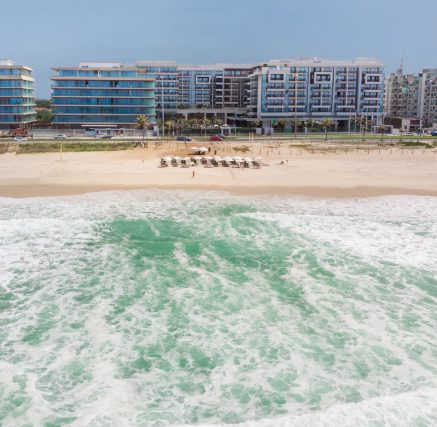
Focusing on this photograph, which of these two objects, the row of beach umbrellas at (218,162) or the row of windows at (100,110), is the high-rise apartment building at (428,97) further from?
the row of beach umbrellas at (218,162)

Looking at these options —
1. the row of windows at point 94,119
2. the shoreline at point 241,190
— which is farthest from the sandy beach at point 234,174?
the row of windows at point 94,119

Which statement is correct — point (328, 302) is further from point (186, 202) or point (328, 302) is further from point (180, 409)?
point (186, 202)

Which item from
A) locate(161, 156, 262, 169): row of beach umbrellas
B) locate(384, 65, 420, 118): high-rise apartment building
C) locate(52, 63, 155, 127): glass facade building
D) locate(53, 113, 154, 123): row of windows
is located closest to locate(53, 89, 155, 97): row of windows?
locate(52, 63, 155, 127): glass facade building

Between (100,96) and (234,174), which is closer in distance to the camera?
(234,174)

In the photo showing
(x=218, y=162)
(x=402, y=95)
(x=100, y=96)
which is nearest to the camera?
(x=218, y=162)

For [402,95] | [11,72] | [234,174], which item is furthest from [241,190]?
[402,95]

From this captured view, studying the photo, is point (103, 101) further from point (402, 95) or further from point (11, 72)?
point (402, 95)
